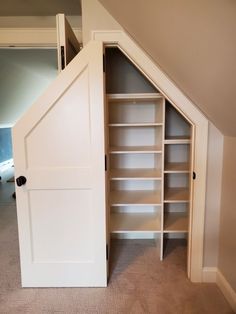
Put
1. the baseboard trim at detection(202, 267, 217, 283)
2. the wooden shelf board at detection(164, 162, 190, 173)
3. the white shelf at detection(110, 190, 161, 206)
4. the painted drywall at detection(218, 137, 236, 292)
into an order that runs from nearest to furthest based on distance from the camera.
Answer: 1. the painted drywall at detection(218, 137, 236, 292)
2. the baseboard trim at detection(202, 267, 217, 283)
3. the wooden shelf board at detection(164, 162, 190, 173)
4. the white shelf at detection(110, 190, 161, 206)

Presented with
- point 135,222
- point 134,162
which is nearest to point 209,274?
point 135,222

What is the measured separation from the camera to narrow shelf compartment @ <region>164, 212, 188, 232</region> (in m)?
2.23

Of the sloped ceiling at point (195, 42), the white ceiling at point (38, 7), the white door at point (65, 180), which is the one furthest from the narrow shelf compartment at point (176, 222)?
the white ceiling at point (38, 7)

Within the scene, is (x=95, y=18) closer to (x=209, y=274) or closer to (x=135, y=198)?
(x=135, y=198)

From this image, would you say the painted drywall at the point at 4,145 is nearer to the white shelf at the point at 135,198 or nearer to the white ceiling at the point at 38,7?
the white ceiling at the point at 38,7

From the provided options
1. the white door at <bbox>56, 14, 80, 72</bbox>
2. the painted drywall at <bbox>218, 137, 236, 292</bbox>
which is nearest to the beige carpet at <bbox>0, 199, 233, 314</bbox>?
the painted drywall at <bbox>218, 137, 236, 292</bbox>

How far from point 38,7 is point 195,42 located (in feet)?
6.71

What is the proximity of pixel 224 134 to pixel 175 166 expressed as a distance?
0.67 metres

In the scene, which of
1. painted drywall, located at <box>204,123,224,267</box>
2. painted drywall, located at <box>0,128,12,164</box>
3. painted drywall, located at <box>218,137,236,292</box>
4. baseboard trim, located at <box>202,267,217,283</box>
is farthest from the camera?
painted drywall, located at <box>0,128,12,164</box>

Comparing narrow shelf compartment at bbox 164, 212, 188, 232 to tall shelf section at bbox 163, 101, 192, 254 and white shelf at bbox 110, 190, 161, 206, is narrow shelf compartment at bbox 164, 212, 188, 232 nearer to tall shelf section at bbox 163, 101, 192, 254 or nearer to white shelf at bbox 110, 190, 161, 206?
tall shelf section at bbox 163, 101, 192, 254

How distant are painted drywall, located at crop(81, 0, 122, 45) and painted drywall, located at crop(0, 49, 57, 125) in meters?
1.65

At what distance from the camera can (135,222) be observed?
2398 millimetres

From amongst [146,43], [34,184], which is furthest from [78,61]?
[34,184]

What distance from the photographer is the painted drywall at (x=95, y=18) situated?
176 centimetres
